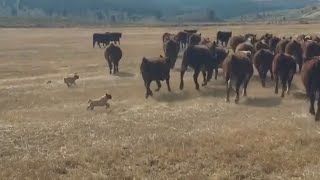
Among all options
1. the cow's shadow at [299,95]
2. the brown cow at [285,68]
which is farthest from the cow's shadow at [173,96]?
the cow's shadow at [299,95]

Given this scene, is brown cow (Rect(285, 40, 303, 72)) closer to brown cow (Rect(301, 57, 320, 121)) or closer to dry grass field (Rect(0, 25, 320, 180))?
dry grass field (Rect(0, 25, 320, 180))

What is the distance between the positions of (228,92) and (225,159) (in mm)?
9866

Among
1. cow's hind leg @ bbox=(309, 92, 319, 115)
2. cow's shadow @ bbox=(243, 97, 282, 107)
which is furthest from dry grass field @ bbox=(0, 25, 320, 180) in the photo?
cow's hind leg @ bbox=(309, 92, 319, 115)

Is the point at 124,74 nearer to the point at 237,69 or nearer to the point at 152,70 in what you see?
the point at 152,70

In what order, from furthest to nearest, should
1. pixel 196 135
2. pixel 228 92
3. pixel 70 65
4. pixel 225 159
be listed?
pixel 70 65
pixel 228 92
pixel 196 135
pixel 225 159

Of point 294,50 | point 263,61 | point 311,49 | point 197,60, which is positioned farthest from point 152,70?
point 311,49

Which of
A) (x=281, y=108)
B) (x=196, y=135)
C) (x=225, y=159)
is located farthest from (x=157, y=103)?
(x=225, y=159)

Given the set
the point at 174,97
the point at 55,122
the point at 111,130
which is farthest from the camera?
the point at 174,97

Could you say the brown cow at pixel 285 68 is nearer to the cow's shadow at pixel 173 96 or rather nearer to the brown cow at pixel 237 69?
the brown cow at pixel 237 69

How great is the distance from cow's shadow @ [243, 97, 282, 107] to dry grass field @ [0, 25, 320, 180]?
41 millimetres

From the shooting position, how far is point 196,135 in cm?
1639

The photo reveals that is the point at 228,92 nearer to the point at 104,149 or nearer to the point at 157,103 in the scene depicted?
the point at 157,103

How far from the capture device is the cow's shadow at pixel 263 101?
72.6 ft

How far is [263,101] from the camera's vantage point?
23.0 metres
